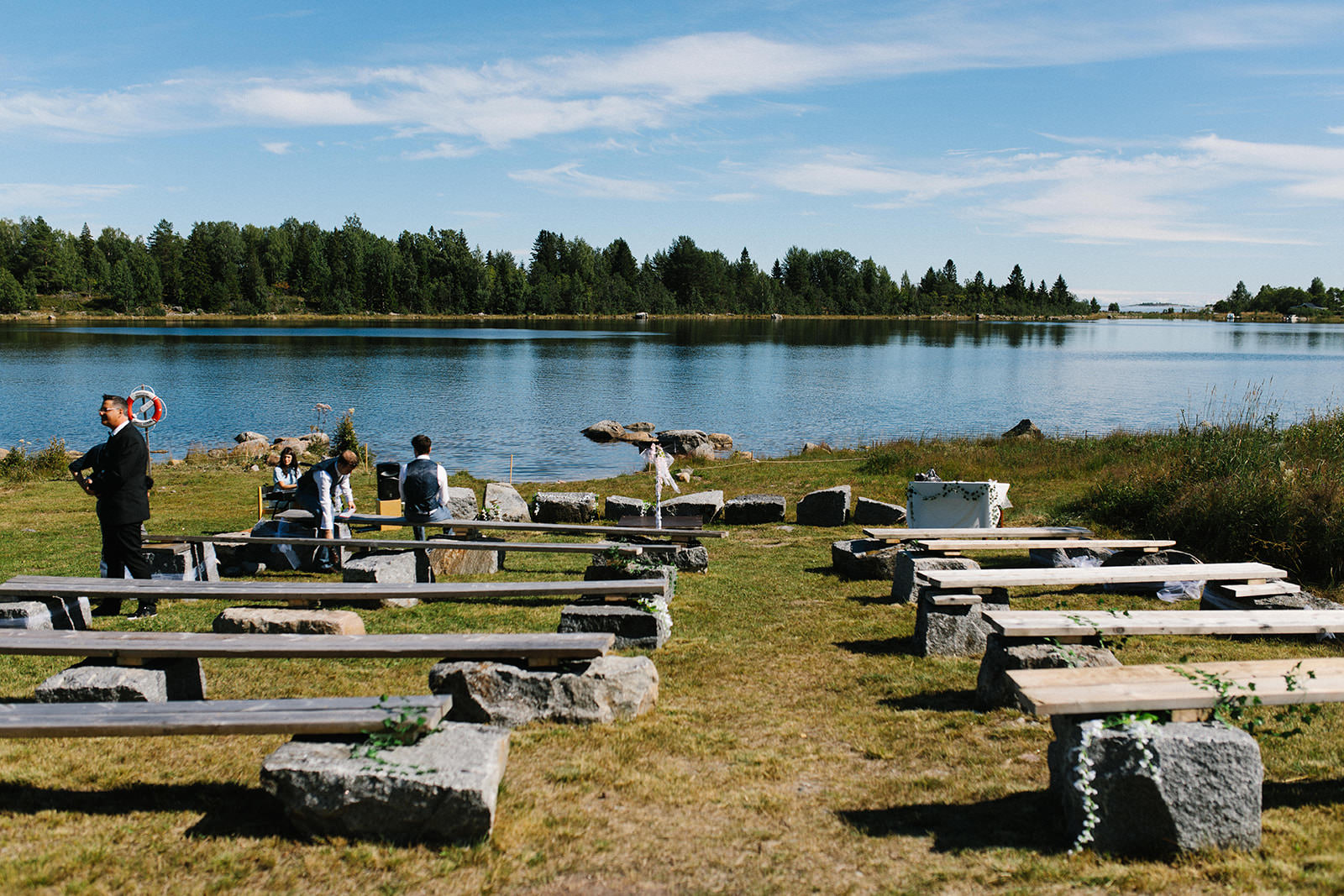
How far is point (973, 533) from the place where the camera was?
415 inches

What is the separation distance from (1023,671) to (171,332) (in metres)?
103

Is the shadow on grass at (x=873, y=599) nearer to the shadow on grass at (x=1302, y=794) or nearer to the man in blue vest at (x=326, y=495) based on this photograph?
the shadow on grass at (x=1302, y=794)

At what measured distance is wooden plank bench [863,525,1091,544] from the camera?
10288 millimetres

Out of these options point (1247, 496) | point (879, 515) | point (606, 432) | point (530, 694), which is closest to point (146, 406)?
point (879, 515)

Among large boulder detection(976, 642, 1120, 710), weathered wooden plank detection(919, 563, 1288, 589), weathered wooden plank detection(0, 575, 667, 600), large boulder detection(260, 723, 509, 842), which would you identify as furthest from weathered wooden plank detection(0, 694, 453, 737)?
weathered wooden plank detection(919, 563, 1288, 589)

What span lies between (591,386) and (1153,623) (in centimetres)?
4674

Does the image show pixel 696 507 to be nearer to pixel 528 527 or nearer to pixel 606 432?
pixel 528 527

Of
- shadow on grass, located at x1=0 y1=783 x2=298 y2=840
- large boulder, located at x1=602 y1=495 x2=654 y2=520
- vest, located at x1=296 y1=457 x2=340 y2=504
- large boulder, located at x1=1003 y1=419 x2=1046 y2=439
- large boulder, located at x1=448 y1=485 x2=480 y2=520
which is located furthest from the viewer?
large boulder, located at x1=1003 y1=419 x2=1046 y2=439

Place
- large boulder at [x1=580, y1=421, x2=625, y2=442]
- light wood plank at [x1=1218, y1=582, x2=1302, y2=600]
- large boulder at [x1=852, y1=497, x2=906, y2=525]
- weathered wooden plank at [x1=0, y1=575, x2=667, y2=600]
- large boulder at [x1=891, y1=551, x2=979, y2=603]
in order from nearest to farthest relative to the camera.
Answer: weathered wooden plank at [x1=0, y1=575, x2=667, y2=600] → light wood plank at [x1=1218, y1=582, x2=1302, y2=600] → large boulder at [x1=891, y1=551, x2=979, y2=603] → large boulder at [x1=852, y1=497, x2=906, y2=525] → large boulder at [x1=580, y1=421, x2=625, y2=442]

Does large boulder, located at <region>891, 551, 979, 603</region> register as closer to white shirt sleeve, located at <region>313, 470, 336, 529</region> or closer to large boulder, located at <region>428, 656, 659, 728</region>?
large boulder, located at <region>428, 656, 659, 728</region>

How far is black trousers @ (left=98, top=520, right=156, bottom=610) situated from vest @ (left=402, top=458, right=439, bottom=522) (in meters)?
3.02

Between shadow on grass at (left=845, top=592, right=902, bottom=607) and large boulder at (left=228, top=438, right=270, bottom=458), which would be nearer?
shadow on grass at (left=845, top=592, right=902, bottom=607)

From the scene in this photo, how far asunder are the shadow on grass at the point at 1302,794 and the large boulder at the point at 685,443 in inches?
967

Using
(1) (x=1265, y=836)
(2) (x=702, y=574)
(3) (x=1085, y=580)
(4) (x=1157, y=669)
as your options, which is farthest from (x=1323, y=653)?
(2) (x=702, y=574)
